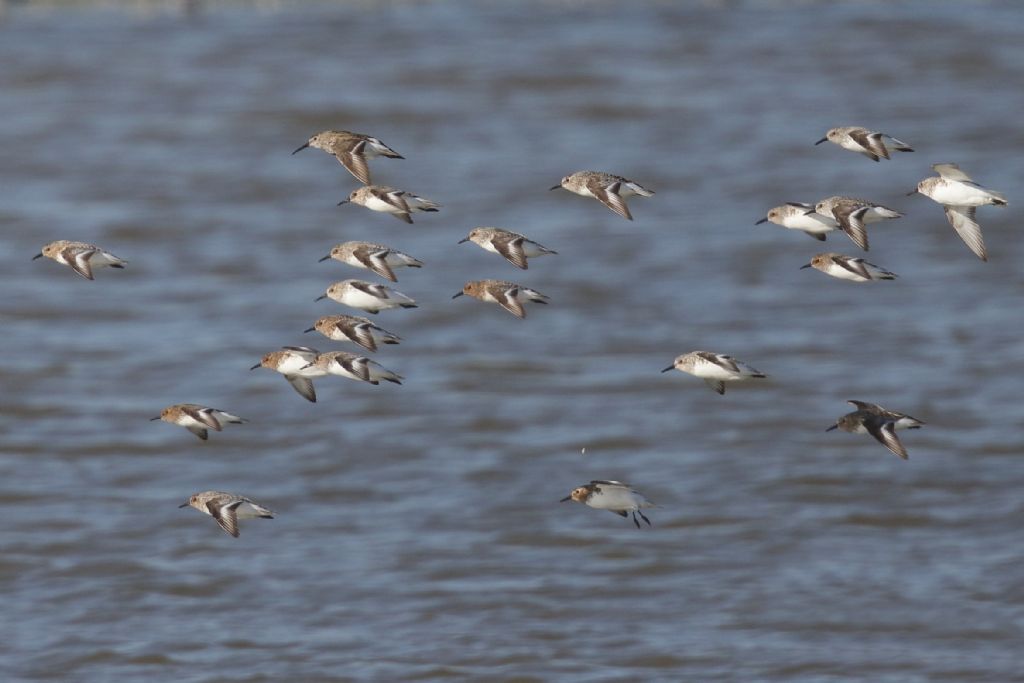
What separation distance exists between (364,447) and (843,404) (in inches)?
287

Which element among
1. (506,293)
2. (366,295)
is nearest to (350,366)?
(366,295)

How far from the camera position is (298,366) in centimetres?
1514

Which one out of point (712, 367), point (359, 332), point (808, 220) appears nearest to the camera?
point (359, 332)

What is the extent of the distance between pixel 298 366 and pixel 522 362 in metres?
15.1

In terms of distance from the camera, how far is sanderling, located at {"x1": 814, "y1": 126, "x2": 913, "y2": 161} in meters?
13.8

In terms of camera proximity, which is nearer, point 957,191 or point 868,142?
point 868,142

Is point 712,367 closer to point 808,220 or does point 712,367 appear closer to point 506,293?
point 808,220

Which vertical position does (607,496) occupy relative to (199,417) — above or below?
below

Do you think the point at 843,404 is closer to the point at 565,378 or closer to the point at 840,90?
the point at 565,378

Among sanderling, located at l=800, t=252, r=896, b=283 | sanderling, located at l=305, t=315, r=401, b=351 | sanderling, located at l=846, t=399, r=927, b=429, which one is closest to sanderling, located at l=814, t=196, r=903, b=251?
sanderling, located at l=800, t=252, r=896, b=283

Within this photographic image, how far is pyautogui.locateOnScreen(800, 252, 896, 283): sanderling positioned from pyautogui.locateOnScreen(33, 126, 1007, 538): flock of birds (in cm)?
1

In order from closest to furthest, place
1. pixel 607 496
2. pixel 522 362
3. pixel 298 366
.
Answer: pixel 298 366 < pixel 607 496 < pixel 522 362

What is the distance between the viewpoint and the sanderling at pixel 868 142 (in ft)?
45.2

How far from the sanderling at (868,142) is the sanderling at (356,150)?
136 inches
